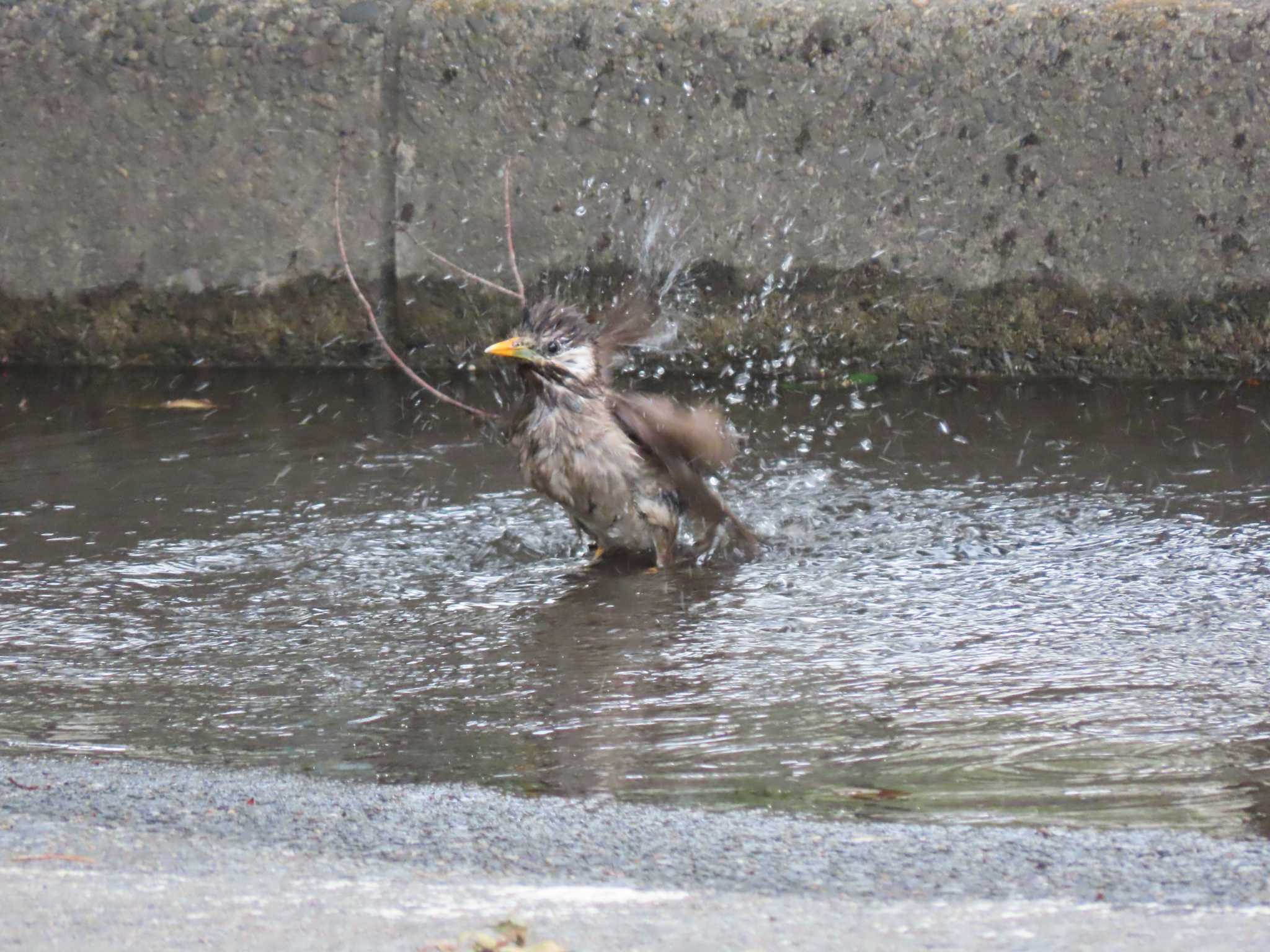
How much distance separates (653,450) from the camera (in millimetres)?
4484

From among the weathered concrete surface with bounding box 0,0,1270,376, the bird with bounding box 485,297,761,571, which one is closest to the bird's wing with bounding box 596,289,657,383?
the bird with bounding box 485,297,761,571

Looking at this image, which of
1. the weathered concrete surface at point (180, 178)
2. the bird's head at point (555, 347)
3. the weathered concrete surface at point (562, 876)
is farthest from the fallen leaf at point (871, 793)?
the weathered concrete surface at point (180, 178)

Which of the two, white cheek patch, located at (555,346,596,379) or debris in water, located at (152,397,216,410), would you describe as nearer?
white cheek patch, located at (555,346,596,379)

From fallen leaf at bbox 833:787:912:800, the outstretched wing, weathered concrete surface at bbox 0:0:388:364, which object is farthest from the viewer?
weathered concrete surface at bbox 0:0:388:364

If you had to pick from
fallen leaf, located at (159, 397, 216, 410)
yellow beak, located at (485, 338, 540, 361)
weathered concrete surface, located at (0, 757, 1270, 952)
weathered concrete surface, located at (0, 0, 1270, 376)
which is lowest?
weathered concrete surface, located at (0, 757, 1270, 952)

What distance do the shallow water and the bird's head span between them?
0.53m

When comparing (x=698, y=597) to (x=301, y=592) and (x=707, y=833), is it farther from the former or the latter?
(x=707, y=833)

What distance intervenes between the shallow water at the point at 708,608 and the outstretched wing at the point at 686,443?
0.61 feet

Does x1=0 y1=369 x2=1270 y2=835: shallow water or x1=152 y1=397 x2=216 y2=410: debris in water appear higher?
x1=152 y1=397 x2=216 y2=410: debris in water

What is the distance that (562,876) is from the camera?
7.83 ft

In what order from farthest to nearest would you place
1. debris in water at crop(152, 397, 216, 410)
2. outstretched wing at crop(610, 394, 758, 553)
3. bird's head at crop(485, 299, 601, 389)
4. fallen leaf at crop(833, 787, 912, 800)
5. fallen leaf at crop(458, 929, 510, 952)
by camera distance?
debris in water at crop(152, 397, 216, 410), bird's head at crop(485, 299, 601, 389), outstretched wing at crop(610, 394, 758, 553), fallen leaf at crop(833, 787, 912, 800), fallen leaf at crop(458, 929, 510, 952)

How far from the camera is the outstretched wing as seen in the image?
4.36m

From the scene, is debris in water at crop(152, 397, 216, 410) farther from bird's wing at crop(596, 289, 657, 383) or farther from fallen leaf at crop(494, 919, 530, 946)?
fallen leaf at crop(494, 919, 530, 946)

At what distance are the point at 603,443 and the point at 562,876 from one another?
216 centimetres
